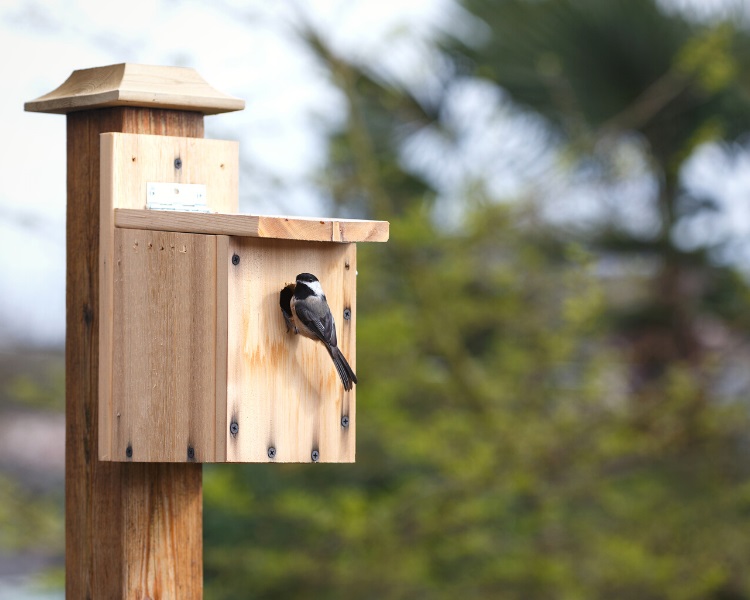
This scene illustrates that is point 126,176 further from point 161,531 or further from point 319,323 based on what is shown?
point 161,531

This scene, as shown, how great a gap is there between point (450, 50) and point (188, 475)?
5270 mm

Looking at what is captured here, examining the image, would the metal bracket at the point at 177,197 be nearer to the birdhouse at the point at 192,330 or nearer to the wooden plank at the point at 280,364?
the birdhouse at the point at 192,330

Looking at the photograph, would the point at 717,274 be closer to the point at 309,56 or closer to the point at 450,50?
the point at 450,50

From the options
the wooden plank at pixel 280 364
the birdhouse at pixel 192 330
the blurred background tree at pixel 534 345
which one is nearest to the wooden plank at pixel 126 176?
the birdhouse at pixel 192 330

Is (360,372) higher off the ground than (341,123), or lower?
lower

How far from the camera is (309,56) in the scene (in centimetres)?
559

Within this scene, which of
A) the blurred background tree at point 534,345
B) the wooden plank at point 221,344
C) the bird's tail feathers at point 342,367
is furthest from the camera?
the blurred background tree at point 534,345

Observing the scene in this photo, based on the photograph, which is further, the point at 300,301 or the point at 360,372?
the point at 360,372

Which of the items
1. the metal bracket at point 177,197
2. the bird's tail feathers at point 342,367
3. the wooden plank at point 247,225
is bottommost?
the bird's tail feathers at point 342,367

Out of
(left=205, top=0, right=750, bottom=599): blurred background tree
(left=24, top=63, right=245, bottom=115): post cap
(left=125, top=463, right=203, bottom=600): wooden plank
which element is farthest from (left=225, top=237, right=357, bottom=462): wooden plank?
(left=205, top=0, right=750, bottom=599): blurred background tree

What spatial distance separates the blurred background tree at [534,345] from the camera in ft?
18.7

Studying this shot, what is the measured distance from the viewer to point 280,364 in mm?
2258

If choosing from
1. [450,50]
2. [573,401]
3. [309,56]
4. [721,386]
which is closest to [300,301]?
[309,56]

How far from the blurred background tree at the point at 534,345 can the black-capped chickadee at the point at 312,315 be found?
289 cm
